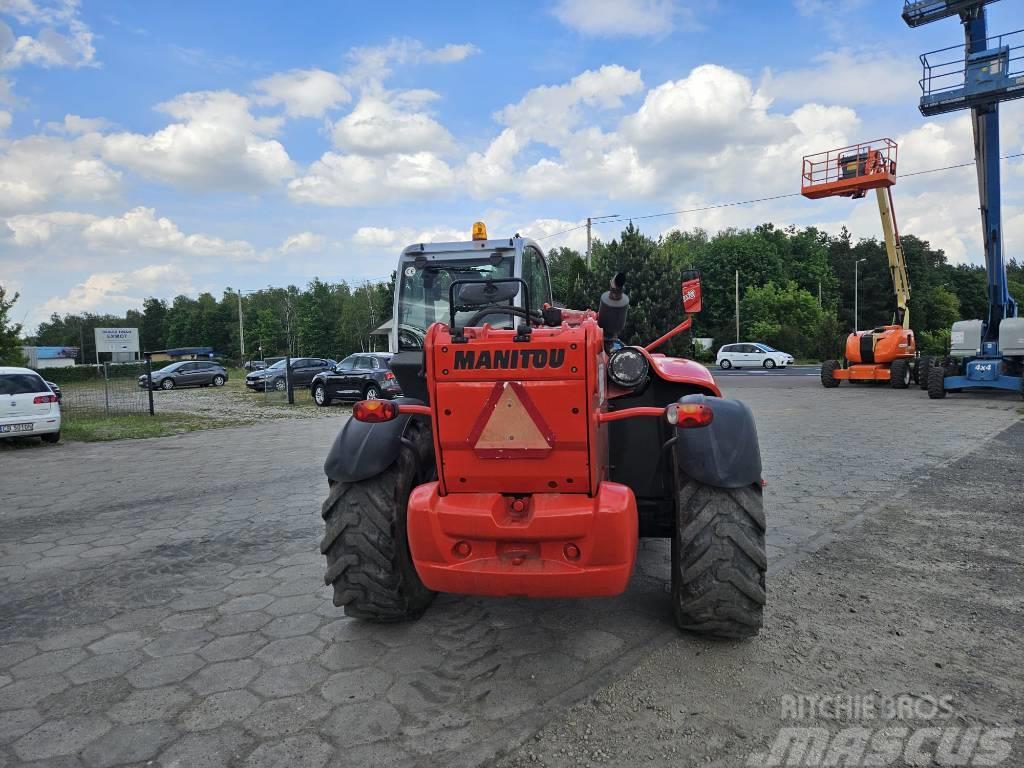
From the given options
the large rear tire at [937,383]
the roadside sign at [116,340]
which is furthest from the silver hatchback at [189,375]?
the large rear tire at [937,383]

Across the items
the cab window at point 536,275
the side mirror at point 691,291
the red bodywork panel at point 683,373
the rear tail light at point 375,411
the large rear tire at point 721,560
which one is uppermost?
the cab window at point 536,275

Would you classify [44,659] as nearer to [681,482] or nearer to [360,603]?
[360,603]

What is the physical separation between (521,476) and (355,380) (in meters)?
16.5

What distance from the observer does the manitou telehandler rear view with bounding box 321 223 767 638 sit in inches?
110

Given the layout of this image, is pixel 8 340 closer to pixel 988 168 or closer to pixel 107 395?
pixel 107 395

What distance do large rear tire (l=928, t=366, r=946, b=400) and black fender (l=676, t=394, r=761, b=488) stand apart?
16.2 meters

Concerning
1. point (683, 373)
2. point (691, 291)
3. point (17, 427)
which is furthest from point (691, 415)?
point (17, 427)

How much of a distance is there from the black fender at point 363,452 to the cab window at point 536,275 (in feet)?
9.46

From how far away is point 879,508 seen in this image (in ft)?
19.9

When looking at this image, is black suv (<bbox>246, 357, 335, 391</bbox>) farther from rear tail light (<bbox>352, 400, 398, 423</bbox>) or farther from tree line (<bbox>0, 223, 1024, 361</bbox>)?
rear tail light (<bbox>352, 400, 398, 423</bbox>)

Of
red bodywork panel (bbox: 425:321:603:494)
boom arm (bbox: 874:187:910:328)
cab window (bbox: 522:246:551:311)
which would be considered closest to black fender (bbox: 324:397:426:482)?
red bodywork panel (bbox: 425:321:603:494)

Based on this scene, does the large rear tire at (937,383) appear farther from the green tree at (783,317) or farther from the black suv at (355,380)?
the green tree at (783,317)

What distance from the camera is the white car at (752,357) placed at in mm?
37625

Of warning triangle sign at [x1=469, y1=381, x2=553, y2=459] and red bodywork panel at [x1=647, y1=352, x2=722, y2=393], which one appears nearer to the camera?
warning triangle sign at [x1=469, y1=381, x2=553, y2=459]
